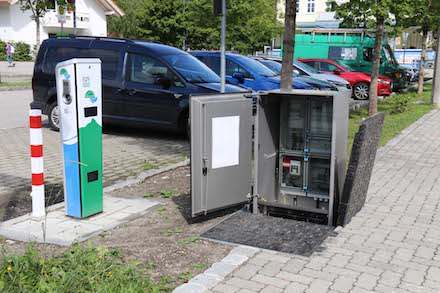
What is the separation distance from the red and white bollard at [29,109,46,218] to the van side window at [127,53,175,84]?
5342 millimetres

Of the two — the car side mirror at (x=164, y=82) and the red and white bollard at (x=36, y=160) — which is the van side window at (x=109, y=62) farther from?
the red and white bollard at (x=36, y=160)

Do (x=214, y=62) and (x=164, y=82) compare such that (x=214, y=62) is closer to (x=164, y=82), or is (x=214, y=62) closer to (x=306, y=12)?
(x=164, y=82)

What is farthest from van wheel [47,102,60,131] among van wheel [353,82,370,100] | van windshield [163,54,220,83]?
van wheel [353,82,370,100]

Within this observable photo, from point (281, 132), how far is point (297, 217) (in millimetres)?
1005

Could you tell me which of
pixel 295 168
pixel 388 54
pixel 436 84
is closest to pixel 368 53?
pixel 388 54

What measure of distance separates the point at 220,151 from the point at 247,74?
8.66 m

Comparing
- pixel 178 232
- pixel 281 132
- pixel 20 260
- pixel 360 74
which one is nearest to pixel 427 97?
pixel 360 74

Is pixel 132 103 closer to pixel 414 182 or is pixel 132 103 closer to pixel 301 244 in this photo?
pixel 414 182

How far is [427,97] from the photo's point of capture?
71.3ft

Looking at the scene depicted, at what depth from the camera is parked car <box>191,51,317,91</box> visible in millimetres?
13391

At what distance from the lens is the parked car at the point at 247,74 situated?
43.9 feet

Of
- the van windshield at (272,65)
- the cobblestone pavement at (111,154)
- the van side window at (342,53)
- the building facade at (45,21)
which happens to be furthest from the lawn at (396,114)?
the building facade at (45,21)

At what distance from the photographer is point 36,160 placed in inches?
224

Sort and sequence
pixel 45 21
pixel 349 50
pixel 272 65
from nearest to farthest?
pixel 272 65
pixel 349 50
pixel 45 21
